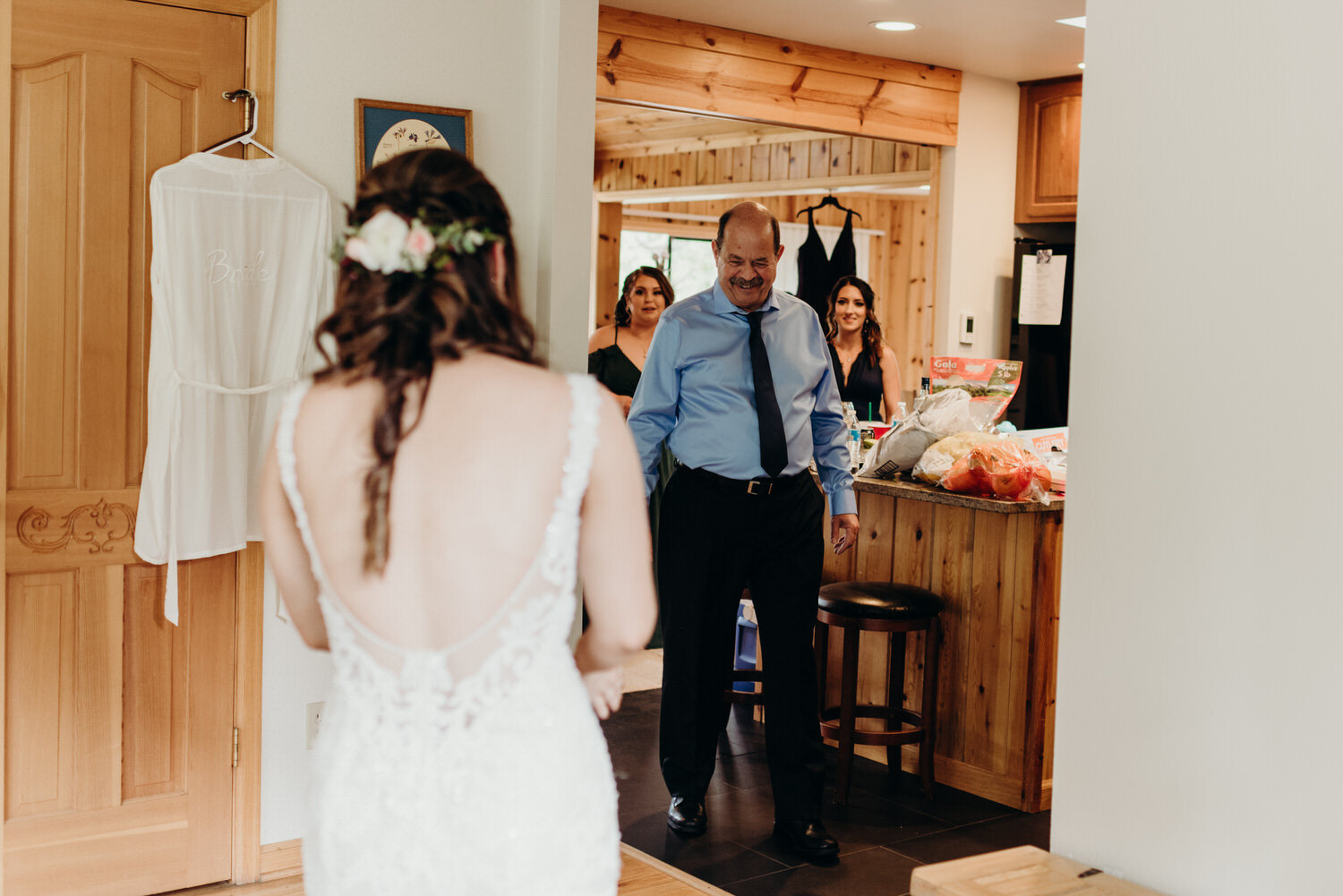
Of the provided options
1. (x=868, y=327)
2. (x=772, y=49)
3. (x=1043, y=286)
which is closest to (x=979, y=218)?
(x=1043, y=286)

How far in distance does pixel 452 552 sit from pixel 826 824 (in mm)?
2414

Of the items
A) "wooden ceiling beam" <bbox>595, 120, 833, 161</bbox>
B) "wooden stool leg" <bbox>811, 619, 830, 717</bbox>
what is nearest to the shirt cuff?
"wooden stool leg" <bbox>811, 619, 830, 717</bbox>

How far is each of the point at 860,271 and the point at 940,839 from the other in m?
6.87

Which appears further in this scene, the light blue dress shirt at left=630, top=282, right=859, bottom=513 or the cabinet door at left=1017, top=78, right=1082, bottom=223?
the cabinet door at left=1017, top=78, right=1082, bottom=223

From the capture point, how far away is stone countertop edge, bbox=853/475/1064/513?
3.53 m

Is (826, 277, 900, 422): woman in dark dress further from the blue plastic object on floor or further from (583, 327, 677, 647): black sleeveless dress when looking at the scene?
the blue plastic object on floor

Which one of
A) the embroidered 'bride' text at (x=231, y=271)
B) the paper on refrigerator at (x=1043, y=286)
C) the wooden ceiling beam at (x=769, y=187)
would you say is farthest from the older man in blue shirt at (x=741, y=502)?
the wooden ceiling beam at (x=769, y=187)

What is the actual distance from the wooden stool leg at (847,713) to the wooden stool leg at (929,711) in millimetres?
232

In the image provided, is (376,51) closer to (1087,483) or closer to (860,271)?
(1087,483)

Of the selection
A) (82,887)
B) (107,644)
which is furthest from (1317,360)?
(82,887)

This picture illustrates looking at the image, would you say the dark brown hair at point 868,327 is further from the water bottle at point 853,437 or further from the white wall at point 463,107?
the white wall at point 463,107

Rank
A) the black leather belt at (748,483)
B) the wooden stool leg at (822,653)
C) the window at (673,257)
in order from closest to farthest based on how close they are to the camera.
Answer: the black leather belt at (748,483)
the wooden stool leg at (822,653)
the window at (673,257)

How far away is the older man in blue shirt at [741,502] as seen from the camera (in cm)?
314

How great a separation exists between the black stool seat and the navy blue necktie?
57 cm
